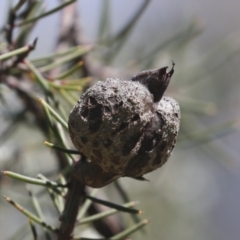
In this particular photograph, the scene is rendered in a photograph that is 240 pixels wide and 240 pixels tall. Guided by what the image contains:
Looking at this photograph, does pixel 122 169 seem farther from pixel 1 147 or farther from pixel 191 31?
pixel 191 31

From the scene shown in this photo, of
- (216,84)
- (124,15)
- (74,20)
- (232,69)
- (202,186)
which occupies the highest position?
(124,15)

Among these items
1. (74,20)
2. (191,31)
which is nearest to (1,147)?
(74,20)

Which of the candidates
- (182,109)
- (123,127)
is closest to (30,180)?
(123,127)

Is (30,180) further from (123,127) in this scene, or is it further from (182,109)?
(182,109)

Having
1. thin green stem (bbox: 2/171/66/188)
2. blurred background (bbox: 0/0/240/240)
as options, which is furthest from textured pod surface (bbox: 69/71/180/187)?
blurred background (bbox: 0/0/240/240)

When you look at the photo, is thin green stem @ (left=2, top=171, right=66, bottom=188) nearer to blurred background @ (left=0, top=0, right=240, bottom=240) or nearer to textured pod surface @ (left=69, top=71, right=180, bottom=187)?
textured pod surface @ (left=69, top=71, right=180, bottom=187)
